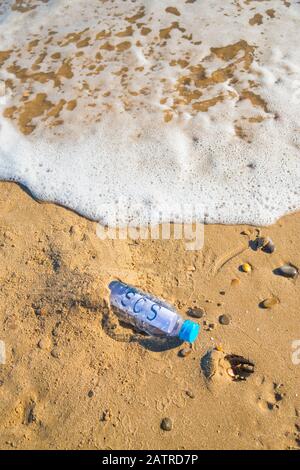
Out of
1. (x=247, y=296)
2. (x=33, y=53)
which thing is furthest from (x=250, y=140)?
(x=33, y=53)

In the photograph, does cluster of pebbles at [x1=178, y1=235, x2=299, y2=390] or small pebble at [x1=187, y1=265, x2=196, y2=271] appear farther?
small pebble at [x1=187, y1=265, x2=196, y2=271]

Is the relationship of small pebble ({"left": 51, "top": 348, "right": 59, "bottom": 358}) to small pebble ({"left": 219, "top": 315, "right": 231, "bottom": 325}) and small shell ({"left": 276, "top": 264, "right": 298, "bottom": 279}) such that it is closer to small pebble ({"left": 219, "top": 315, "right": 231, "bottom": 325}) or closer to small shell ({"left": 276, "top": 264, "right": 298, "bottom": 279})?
small pebble ({"left": 219, "top": 315, "right": 231, "bottom": 325})

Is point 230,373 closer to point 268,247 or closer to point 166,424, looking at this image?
point 166,424

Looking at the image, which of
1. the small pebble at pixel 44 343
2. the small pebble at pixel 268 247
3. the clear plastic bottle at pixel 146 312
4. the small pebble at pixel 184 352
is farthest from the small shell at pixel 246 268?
the small pebble at pixel 44 343

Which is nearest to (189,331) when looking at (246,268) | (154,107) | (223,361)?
(223,361)

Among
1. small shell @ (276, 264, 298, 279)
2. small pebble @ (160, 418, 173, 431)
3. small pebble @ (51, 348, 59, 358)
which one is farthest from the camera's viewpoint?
small shell @ (276, 264, 298, 279)

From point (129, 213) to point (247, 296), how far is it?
1090 millimetres

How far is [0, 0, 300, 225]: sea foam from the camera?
3.36 metres

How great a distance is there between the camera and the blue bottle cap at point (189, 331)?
2.53 meters

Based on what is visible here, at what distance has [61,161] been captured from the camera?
3.70 m

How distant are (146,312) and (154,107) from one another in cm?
213

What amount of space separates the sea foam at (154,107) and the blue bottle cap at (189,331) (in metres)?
0.92

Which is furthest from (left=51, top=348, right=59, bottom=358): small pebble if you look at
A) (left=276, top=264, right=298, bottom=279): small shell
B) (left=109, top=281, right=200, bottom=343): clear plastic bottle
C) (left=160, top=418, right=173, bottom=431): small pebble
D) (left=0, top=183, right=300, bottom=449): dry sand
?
(left=276, top=264, right=298, bottom=279): small shell

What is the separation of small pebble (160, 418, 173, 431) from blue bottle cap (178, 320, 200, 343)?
0.46m
